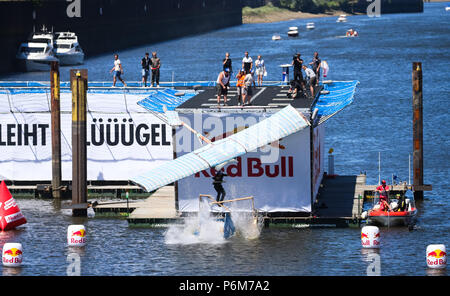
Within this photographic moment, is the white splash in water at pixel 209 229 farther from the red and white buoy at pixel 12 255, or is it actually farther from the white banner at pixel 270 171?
the red and white buoy at pixel 12 255

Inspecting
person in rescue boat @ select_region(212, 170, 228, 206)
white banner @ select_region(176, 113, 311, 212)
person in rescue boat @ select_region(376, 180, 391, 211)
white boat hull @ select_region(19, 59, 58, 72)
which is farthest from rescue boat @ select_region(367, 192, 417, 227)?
white boat hull @ select_region(19, 59, 58, 72)

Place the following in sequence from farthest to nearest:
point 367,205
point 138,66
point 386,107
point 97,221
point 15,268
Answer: point 138,66 < point 386,107 < point 367,205 < point 97,221 < point 15,268

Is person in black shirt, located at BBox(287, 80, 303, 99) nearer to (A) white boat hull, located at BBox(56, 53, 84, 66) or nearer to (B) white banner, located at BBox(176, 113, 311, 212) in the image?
(B) white banner, located at BBox(176, 113, 311, 212)

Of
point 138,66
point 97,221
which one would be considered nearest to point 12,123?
point 97,221

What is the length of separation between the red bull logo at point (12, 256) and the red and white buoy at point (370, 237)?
1357 cm

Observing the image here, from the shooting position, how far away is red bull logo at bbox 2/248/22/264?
39.0m

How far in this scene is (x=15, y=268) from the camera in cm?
3925

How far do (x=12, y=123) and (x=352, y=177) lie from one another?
1867 cm

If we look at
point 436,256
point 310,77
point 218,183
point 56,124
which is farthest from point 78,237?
point 310,77

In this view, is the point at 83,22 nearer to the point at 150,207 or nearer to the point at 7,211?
the point at 150,207

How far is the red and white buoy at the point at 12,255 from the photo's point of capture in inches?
1535

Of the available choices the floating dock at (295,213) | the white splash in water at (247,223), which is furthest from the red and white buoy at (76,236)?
the white splash in water at (247,223)

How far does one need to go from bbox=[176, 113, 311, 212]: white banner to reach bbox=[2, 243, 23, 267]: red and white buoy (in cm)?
977
